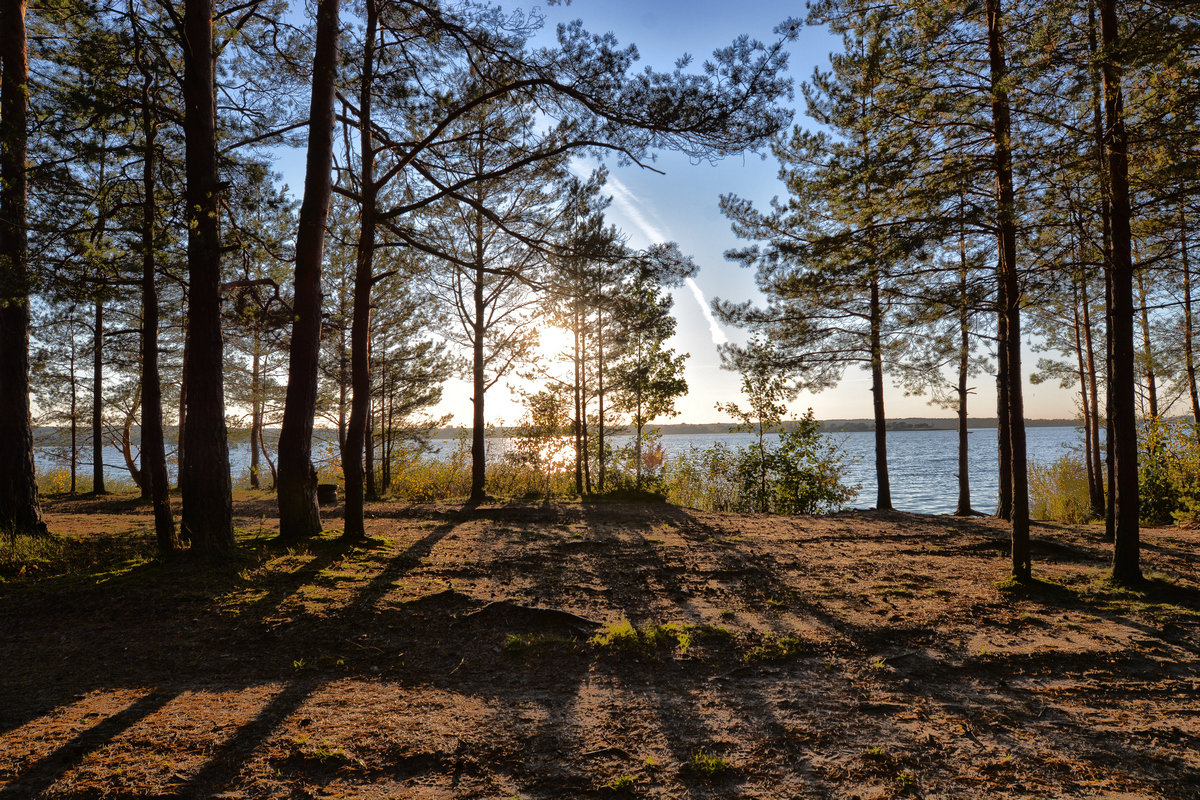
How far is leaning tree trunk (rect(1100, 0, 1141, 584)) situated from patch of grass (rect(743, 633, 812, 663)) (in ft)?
13.9

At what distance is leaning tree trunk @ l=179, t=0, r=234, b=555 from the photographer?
617 centimetres

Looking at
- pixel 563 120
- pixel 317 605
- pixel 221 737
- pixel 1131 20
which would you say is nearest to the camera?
pixel 221 737

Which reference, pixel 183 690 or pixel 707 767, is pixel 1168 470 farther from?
pixel 183 690

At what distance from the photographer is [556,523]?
10.8m

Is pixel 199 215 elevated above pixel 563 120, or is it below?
below

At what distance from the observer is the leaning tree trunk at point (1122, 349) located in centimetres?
579

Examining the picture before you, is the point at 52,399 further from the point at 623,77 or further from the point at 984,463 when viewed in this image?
the point at 984,463

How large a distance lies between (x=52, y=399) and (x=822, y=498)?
25.0 m

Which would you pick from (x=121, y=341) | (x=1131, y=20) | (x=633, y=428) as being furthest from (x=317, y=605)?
(x=121, y=341)

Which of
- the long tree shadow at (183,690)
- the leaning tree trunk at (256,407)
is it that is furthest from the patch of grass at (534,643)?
the leaning tree trunk at (256,407)

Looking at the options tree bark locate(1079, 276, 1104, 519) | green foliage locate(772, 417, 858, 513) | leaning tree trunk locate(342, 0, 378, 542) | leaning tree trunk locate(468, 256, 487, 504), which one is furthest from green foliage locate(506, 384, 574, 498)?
tree bark locate(1079, 276, 1104, 519)

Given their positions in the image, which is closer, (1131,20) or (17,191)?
(1131,20)

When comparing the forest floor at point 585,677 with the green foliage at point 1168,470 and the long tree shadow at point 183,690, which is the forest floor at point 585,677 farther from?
the green foliage at point 1168,470

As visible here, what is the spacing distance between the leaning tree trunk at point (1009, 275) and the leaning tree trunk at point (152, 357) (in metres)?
8.85
